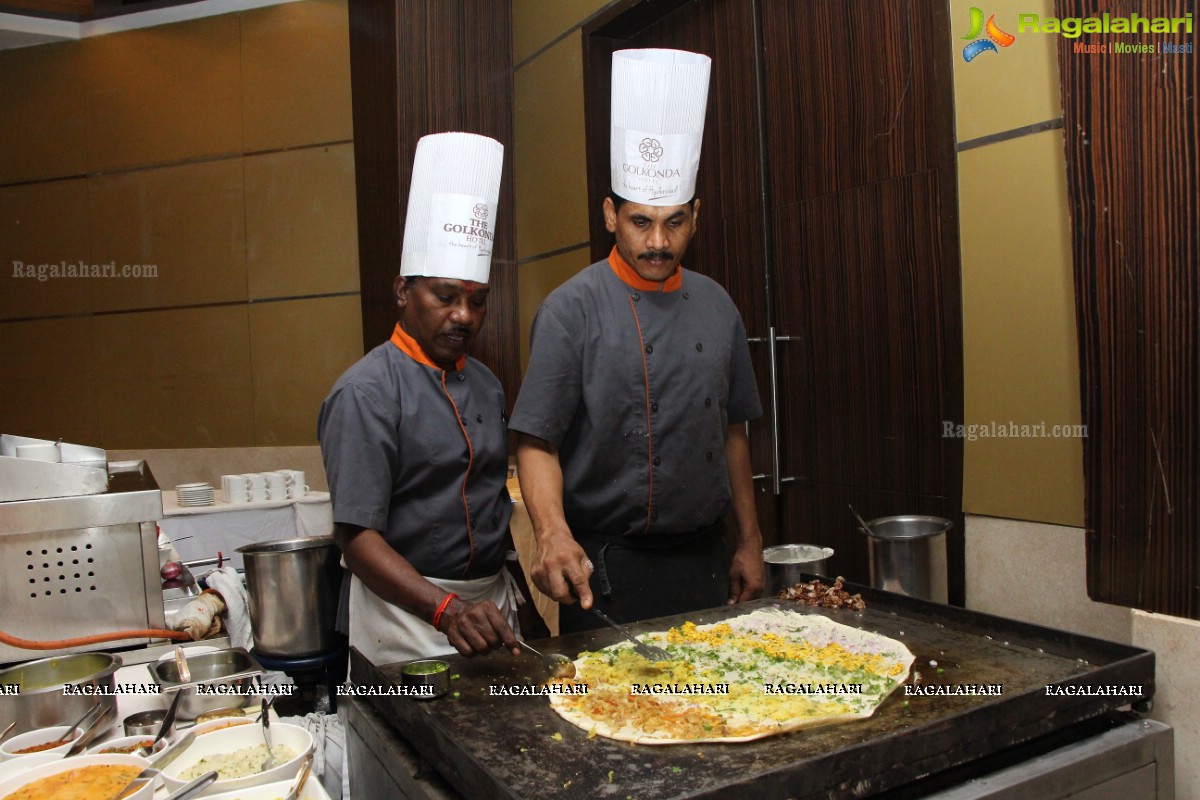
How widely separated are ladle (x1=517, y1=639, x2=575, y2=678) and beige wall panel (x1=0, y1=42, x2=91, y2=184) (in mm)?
6022

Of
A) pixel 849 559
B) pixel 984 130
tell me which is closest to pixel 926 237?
pixel 984 130

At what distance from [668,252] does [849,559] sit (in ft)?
4.51

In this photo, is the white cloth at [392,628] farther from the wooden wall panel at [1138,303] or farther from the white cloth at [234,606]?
the wooden wall panel at [1138,303]

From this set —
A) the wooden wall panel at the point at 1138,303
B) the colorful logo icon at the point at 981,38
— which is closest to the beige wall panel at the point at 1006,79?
the colorful logo icon at the point at 981,38

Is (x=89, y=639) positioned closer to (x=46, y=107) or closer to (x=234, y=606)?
(x=234, y=606)

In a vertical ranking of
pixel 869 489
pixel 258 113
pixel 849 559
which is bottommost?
pixel 849 559

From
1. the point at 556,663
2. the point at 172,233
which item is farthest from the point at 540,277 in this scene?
the point at 556,663

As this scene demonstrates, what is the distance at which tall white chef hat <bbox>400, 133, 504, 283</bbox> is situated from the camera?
2.13m

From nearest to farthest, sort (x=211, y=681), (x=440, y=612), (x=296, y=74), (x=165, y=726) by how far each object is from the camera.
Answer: (x=165, y=726) → (x=211, y=681) → (x=440, y=612) → (x=296, y=74)

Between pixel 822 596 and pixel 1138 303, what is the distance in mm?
849

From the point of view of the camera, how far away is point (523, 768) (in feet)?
3.88

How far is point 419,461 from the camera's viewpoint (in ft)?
6.55

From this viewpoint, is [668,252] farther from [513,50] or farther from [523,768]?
[513,50]

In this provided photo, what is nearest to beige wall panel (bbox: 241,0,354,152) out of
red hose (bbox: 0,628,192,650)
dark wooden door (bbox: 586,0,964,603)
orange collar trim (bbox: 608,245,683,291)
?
dark wooden door (bbox: 586,0,964,603)
